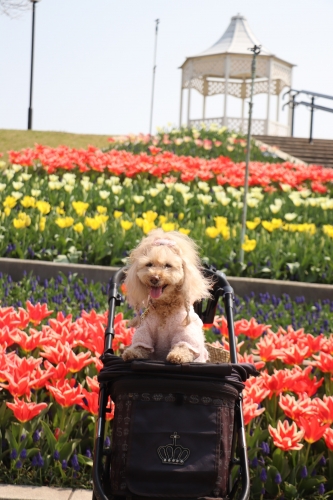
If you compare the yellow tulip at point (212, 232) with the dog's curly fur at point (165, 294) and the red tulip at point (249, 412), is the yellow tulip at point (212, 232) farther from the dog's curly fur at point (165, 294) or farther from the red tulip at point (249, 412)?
the dog's curly fur at point (165, 294)

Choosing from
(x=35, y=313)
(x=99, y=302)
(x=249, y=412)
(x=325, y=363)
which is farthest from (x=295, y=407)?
(x=99, y=302)

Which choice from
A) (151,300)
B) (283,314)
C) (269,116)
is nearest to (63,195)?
(283,314)

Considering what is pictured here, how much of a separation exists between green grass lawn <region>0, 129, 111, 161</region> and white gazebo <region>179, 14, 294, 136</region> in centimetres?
389

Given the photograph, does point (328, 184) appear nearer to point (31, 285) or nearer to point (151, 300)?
point (31, 285)

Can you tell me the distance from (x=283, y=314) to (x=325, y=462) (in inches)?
91.2

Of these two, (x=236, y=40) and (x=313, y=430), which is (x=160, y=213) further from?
(x=236, y=40)

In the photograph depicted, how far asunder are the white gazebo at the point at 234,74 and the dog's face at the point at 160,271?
2158 cm

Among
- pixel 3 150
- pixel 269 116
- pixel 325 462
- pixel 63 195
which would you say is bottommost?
pixel 325 462

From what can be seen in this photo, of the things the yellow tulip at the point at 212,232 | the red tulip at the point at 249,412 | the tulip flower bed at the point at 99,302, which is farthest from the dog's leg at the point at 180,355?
the yellow tulip at the point at 212,232

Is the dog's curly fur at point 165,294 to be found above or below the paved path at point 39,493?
above

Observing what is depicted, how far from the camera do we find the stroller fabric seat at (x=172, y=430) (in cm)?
246

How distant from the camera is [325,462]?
3559mm

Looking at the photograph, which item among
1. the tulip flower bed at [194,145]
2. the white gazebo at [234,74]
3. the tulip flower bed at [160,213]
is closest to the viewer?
the tulip flower bed at [160,213]

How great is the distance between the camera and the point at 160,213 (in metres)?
9.15
